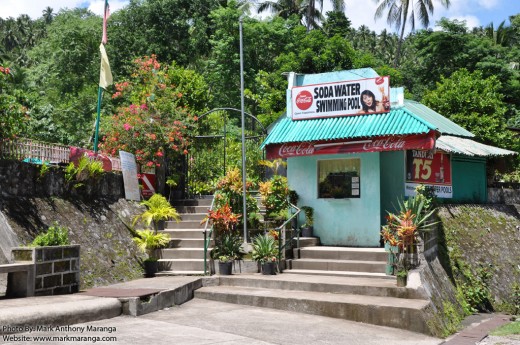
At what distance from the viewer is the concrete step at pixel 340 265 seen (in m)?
12.9

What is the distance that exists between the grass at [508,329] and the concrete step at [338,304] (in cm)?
161

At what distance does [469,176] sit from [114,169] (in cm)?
1209

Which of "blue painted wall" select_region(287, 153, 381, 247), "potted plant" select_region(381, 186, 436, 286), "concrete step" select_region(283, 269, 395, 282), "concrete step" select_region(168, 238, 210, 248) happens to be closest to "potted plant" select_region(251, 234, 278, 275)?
"concrete step" select_region(283, 269, 395, 282)

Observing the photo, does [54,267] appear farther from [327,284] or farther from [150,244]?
[327,284]

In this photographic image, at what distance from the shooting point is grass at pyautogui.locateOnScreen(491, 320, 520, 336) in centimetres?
1060

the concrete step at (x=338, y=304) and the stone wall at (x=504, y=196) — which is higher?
the stone wall at (x=504, y=196)

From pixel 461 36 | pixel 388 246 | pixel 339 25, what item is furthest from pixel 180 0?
pixel 388 246

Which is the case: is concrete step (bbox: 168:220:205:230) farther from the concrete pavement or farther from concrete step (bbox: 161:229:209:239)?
the concrete pavement

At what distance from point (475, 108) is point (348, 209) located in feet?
37.0

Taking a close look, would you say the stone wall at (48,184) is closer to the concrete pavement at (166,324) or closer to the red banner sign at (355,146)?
the concrete pavement at (166,324)

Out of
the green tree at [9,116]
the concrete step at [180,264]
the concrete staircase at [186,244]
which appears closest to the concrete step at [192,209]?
the concrete staircase at [186,244]

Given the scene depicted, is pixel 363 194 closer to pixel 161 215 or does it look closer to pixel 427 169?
pixel 427 169

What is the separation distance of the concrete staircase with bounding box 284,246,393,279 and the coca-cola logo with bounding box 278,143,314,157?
2.58 m

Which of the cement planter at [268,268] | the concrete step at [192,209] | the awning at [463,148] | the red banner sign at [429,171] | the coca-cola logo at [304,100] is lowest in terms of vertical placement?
the cement planter at [268,268]
